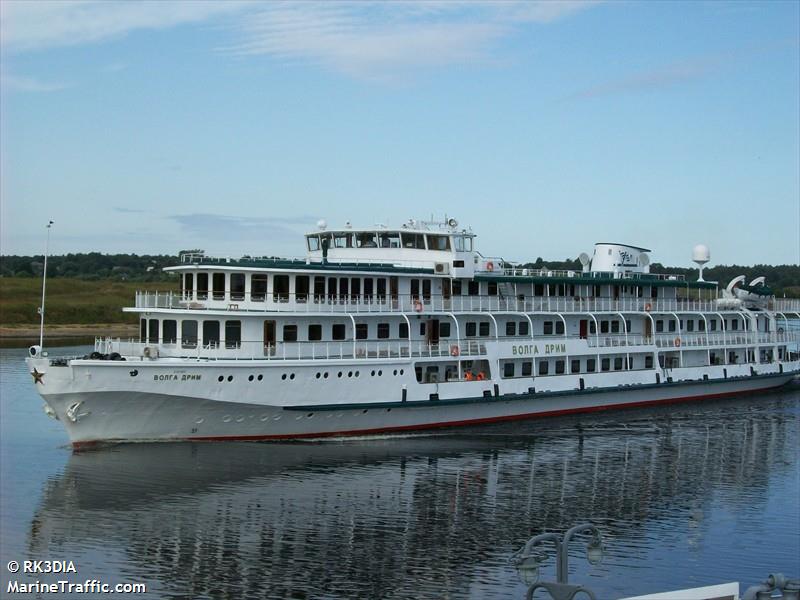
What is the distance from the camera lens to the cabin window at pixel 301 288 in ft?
125

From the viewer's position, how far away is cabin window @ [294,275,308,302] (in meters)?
38.0

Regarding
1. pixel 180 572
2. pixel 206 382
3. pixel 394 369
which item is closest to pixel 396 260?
pixel 394 369

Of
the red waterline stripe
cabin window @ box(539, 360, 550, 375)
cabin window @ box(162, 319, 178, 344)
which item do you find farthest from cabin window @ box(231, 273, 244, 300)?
cabin window @ box(539, 360, 550, 375)

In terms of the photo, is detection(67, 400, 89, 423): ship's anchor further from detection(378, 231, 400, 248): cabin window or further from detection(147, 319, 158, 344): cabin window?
detection(378, 231, 400, 248): cabin window

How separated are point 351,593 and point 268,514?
6.67 meters

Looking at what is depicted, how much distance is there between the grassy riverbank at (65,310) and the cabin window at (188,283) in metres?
67.3

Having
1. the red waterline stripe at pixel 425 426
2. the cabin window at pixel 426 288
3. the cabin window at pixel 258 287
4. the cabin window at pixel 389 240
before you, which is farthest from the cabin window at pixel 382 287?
the red waterline stripe at pixel 425 426

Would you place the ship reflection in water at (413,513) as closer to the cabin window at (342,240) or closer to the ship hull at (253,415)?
the ship hull at (253,415)

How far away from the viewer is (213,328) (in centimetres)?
3628

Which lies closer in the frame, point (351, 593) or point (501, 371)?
point (351, 593)

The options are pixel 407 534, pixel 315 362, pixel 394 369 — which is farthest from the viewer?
pixel 394 369

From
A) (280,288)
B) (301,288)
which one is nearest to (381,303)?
(301,288)

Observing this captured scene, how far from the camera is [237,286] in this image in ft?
122

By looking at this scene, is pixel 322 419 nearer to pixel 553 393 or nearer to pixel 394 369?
pixel 394 369
